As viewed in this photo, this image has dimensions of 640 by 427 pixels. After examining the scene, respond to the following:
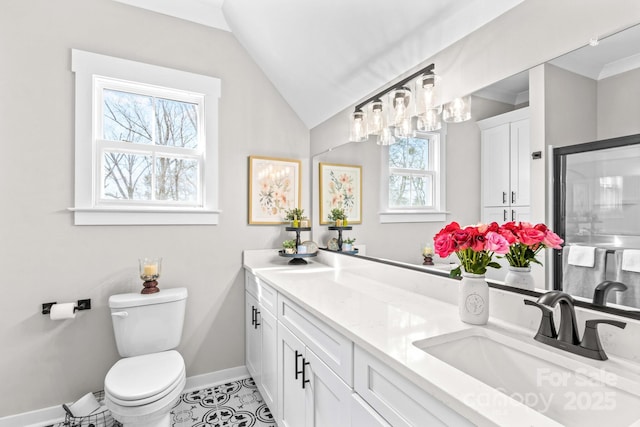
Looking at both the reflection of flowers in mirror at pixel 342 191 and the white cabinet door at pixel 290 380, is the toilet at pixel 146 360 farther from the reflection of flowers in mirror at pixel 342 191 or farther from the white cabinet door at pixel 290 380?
the reflection of flowers in mirror at pixel 342 191

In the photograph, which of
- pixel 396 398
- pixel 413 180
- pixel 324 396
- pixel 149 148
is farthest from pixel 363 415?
pixel 149 148

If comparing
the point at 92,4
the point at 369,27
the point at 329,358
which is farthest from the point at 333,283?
the point at 92,4

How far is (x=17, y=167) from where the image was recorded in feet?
6.09

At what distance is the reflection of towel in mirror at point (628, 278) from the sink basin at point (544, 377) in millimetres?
198

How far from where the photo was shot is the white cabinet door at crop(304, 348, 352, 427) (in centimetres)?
108

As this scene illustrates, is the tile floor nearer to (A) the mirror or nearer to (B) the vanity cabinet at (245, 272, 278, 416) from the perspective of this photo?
(B) the vanity cabinet at (245, 272, 278, 416)

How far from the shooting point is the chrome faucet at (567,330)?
2.71 feet

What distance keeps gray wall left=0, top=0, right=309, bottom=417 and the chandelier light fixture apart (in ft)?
3.43

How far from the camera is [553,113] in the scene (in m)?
1.01

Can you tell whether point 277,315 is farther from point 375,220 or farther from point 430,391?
point 430,391

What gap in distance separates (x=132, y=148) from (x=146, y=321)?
116cm

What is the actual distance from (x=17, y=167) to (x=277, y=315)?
176 cm

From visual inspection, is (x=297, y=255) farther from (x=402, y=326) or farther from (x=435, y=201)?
(x=402, y=326)

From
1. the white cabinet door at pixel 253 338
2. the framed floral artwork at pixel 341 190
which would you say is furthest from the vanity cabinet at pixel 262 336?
the framed floral artwork at pixel 341 190
